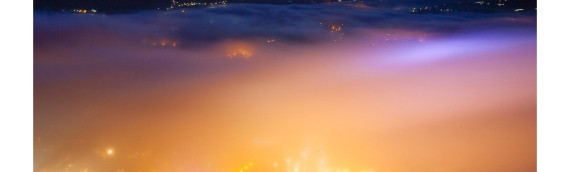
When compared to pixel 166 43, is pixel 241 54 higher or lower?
lower

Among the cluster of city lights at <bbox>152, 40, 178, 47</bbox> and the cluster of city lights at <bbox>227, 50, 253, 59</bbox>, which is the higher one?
the cluster of city lights at <bbox>152, 40, 178, 47</bbox>

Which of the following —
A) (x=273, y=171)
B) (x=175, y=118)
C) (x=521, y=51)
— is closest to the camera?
(x=273, y=171)

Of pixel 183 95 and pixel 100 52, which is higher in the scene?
pixel 100 52

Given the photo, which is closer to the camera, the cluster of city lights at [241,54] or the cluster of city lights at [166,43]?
the cluster of city lights at [241,54]

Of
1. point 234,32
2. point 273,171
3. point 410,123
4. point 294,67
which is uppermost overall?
point 234,32

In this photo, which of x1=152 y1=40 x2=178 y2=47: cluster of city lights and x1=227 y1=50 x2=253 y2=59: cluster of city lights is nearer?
x1=227 y1=50 x2=253 y2=59: cluster of city lights

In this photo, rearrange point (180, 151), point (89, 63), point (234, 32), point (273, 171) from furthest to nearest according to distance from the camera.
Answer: point (234, 32) < point (89, 63) < point (180, 151) < point (273, 171)

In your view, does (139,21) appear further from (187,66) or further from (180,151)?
(180,151)

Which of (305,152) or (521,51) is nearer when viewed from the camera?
(305,152)

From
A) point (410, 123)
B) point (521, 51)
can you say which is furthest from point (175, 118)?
point (521, 51)

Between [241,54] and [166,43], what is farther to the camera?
[166,43]

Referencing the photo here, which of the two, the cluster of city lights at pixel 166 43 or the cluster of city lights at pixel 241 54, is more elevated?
the cluster of city lights at pixel 166 43
